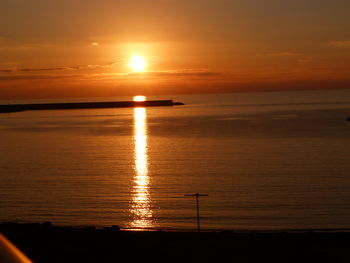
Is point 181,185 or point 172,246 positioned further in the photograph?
point 181,185

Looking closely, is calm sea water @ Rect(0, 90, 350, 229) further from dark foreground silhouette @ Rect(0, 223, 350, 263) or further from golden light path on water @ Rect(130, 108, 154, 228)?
dark foreground silhouette @ Rect(0, 223, 350, 263)

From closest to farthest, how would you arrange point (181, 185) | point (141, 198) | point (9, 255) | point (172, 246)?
point (9, 255) < point (172, 246) < point (141, 198) < point (181, 185)

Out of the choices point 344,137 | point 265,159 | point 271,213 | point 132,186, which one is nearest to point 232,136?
point 344,137

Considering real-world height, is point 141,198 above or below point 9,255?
above

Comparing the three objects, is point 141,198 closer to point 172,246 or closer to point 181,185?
point 181,185

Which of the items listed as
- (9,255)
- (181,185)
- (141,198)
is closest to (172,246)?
(9,255)

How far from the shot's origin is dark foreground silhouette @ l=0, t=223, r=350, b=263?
34.6 ft

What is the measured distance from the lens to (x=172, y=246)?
11.6m

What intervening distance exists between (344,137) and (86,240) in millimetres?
61355

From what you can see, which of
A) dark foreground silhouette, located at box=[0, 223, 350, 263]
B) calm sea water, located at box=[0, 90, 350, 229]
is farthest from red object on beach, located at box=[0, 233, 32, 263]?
calm sea water, located at box=[0, 90, 350, 229]

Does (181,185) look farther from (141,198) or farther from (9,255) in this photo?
(9,255)

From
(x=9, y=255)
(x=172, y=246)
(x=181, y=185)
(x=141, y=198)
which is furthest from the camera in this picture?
(x=181, y=185)

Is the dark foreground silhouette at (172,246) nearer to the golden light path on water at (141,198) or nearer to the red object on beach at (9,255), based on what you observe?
the red object on beach at (9,255)

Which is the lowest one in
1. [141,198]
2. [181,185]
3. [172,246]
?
[172,246]
